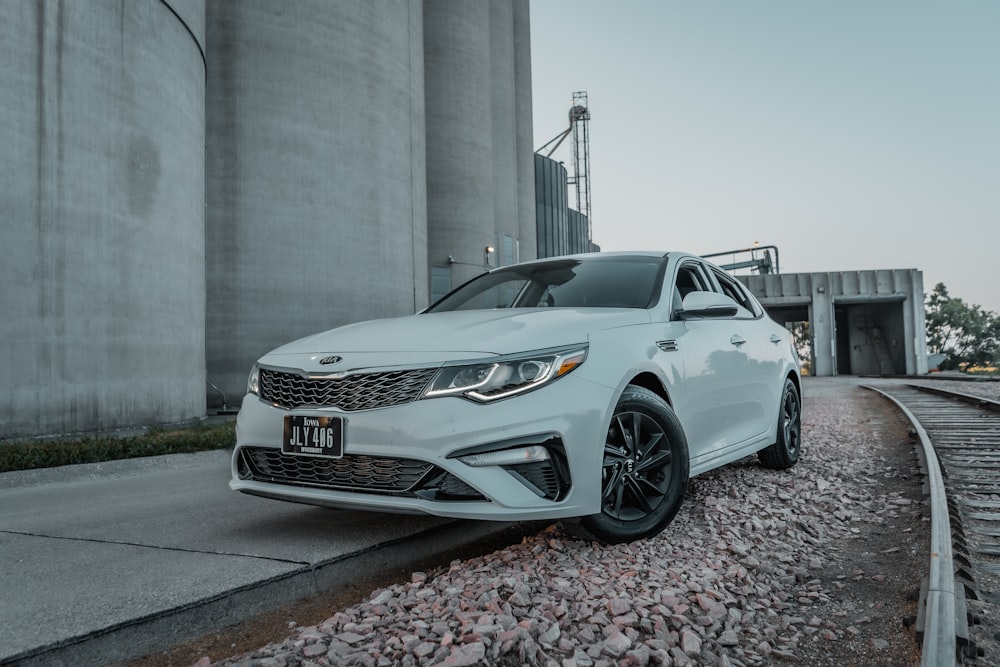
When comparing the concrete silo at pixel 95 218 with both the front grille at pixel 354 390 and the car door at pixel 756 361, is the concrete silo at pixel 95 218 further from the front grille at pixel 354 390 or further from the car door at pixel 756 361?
the car door at pixel 756 361

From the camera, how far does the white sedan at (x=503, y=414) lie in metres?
2.96

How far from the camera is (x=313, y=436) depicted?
3.17m

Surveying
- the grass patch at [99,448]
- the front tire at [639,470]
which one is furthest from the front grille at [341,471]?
the grass patch at [99,448]

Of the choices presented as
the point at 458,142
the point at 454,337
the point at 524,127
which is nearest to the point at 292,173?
the point at 458,142

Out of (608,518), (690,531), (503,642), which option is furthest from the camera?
(690,531)

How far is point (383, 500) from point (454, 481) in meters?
0.31

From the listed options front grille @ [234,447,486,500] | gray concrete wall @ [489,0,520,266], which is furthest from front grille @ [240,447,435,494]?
gray concrete wall @ [489,0,520,266]

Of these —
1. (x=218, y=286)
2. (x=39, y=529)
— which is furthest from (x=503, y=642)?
(x=218, y=286)

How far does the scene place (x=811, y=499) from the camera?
15.8ft

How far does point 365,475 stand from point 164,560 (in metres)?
0.98

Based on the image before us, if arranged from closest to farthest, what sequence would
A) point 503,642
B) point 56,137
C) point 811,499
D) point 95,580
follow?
point 503,642 → point 95,580 → point 811,499 → point 56,137

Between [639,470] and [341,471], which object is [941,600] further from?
[341,471]

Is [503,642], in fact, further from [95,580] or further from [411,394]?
[95,580]

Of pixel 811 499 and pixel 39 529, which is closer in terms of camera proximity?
pixel 39 529
